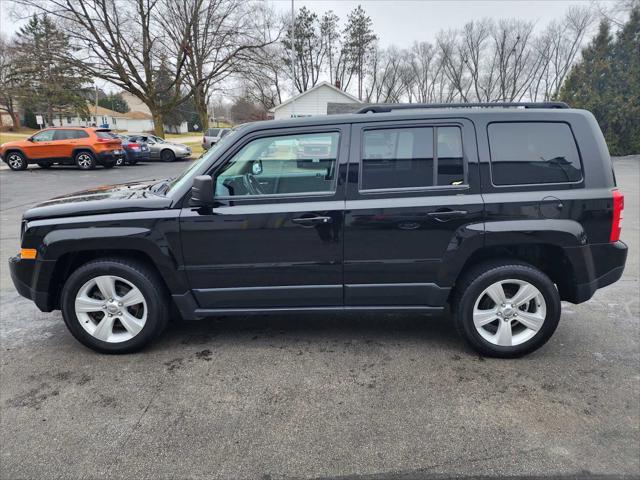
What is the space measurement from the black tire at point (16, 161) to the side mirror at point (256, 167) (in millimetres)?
19739

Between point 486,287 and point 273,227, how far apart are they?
1659 mm

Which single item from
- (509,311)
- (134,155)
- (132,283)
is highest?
(134,155)

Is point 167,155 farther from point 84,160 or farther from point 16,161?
point 16,161

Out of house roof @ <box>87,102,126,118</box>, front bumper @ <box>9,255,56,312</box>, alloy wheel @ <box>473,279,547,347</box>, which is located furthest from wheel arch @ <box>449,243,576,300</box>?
house roof @ <box>87,102,126,118</box>

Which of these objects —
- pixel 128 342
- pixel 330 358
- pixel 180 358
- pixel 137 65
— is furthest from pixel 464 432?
pixel 137 65

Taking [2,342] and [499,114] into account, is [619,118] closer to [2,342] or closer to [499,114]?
[499,114]

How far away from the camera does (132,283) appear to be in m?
3.22

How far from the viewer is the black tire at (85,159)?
1834 centimetres

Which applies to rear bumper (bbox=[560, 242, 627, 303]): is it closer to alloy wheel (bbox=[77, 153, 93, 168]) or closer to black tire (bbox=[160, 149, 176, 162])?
alloy wheel (bbox=[77, 153, 93, 168])

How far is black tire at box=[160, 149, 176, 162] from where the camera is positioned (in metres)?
24.5

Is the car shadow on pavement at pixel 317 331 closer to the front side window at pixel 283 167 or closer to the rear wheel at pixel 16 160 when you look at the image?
the front side window at pixel 283 167

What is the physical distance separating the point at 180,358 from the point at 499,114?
120 inches

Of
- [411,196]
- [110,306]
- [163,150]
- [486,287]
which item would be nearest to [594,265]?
[486,287]

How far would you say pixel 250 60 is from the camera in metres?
27.5
